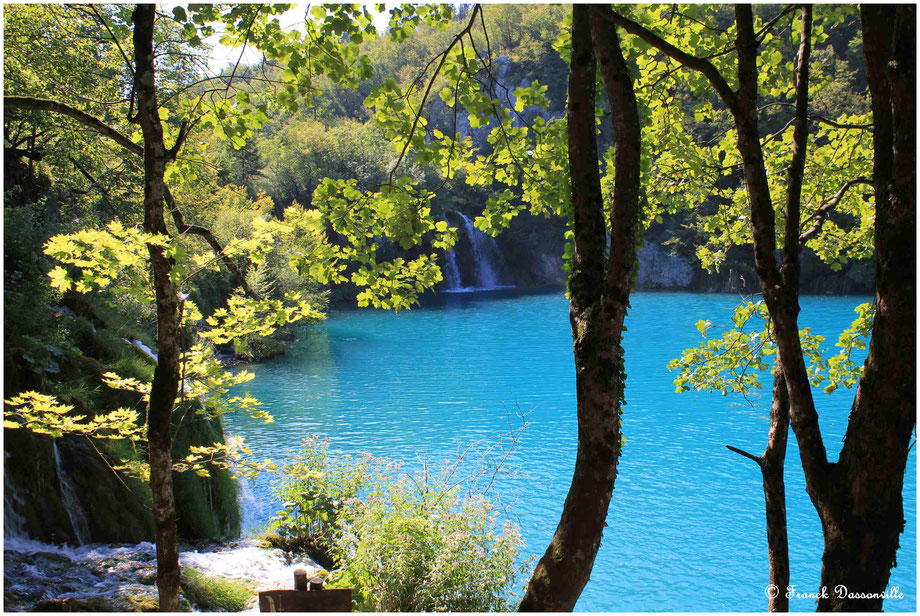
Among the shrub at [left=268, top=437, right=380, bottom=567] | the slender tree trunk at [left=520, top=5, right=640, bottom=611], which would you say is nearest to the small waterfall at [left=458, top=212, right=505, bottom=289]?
the shrub at [left=268, top=437, right=380, bottom=567]

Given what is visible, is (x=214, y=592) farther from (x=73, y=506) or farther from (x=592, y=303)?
(x=592, y=303)

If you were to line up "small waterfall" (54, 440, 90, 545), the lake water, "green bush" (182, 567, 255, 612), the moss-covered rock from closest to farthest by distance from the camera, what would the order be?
"green bush" (182, 567, 255, 612)
"small waterfall" (54, 440, 90, 545)
the moss-covered rock
the lake water

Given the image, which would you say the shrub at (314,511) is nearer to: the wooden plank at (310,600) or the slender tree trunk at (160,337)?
the slender tree trunk at (160,337)

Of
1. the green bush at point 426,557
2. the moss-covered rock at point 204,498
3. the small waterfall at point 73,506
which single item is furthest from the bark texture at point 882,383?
the moss-covered rock at point 204,498

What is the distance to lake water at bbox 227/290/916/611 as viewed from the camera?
298 inches

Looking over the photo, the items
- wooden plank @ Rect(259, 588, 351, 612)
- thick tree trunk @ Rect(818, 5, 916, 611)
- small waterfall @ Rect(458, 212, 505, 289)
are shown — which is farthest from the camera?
small waterfall @ Rect(458, 212, 505, 289)

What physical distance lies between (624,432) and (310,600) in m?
10.1

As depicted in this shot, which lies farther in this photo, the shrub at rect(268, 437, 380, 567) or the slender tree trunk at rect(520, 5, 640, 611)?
the shrub at rect(268, 437, 380, 567)

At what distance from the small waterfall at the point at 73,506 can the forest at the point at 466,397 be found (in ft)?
0.12

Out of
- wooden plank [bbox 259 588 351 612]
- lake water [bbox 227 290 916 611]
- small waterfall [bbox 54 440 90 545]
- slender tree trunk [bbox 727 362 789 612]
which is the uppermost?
slender tree trunk [bbox 727 362 789 612]

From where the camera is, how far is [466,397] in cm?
1488

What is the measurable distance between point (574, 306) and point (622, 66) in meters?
1.06

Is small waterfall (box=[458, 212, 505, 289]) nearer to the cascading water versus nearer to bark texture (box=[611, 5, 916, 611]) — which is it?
the cascading water

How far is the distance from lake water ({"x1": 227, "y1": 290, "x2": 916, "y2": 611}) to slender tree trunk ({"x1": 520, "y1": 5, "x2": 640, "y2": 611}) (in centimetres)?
418
